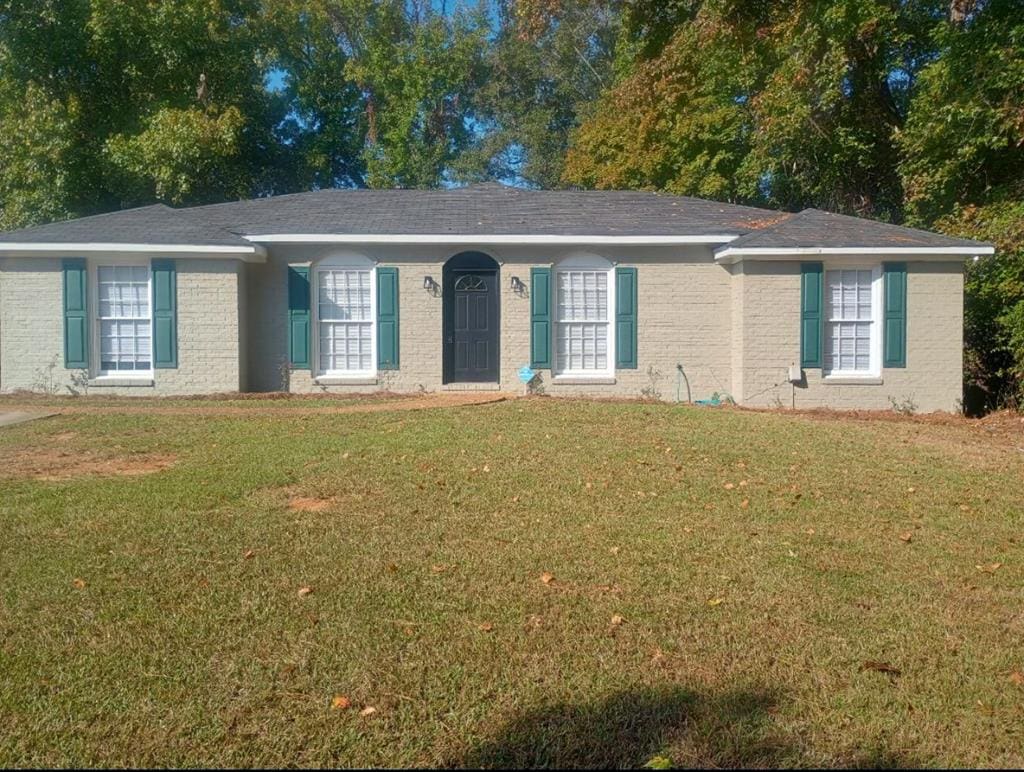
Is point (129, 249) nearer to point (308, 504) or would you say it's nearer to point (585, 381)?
point (585, 381)

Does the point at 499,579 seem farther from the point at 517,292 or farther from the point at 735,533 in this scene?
the point at 517,292

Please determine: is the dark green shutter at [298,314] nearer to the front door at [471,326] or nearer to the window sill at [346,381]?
the window sill at [346,381]

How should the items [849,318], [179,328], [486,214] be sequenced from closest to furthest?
1. [849,318]
2. [179,328]
3. [486,214]

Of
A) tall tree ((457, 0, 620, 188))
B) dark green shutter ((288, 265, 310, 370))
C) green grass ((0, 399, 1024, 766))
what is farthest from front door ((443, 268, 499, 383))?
tall tree ((457, 0, 620, 188))

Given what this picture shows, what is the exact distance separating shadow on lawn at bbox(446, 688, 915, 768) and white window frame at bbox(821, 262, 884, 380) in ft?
38.3

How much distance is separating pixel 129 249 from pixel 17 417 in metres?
3.58

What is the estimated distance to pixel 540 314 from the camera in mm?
15453

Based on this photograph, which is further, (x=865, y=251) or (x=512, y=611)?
(x=865, y=251)

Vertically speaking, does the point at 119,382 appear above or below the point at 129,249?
below

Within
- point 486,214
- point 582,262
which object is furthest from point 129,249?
point 582,262

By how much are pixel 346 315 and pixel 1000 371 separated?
10.9 meters

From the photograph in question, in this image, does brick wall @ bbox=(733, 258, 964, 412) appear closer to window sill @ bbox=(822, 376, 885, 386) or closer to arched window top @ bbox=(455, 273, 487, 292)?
window sill @ bbox=(822, 376, 885, 386)

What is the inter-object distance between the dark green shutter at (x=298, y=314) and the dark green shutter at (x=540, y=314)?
370 centimetres

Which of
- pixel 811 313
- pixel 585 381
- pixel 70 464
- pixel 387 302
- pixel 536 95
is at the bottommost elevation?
pixel 70 464
